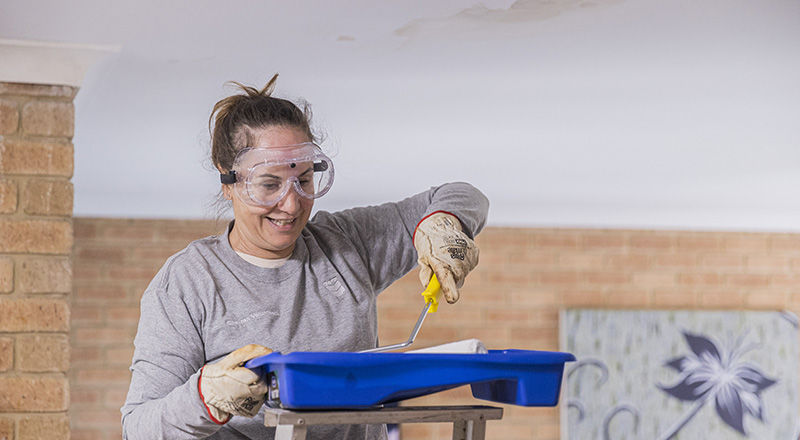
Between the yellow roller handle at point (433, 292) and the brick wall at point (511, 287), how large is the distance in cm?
378

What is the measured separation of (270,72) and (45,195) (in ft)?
2.37

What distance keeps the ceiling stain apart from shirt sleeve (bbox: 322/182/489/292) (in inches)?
21.7

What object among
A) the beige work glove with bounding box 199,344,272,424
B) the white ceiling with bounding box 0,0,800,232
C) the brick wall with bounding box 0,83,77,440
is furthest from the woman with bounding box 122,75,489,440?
the brick wall with bounding box 0,83,77,440

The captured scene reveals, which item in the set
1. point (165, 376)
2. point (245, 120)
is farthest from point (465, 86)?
point (165, 376)

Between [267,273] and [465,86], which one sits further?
[465,86]

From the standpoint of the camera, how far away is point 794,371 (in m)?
5.55

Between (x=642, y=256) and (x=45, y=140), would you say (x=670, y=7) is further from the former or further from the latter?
(x=642, y=256)

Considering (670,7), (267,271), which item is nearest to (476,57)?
(670,7)

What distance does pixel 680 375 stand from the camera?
5453 mm

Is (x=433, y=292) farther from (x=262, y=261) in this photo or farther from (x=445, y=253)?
(x=262, y=261)

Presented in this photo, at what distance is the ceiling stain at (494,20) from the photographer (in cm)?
196

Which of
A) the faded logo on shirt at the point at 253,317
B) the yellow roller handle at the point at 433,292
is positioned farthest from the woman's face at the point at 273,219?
the yellow roller handle at the point at 433,292

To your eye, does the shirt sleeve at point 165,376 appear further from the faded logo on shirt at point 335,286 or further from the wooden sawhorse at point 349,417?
the faded logo on shirt at point 335,286

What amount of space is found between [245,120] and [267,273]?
10.8 inches
